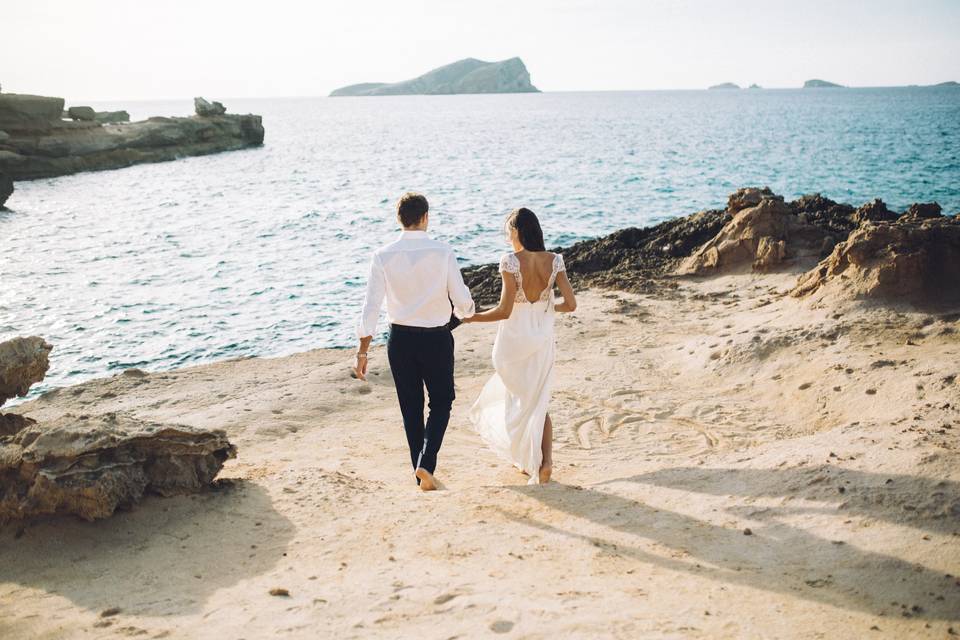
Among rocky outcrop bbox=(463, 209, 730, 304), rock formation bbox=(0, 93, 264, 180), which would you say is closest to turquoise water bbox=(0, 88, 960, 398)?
rock formation bbox=(0, 93, 264, 180)

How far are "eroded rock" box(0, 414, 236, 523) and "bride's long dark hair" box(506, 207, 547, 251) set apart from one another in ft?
9.88

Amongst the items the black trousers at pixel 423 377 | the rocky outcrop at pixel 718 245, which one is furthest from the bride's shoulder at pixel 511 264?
the rocky outcrop at pixel 718 245

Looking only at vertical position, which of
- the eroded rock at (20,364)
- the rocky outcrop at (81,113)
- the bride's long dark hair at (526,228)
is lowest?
the eroded rock at (20,364)

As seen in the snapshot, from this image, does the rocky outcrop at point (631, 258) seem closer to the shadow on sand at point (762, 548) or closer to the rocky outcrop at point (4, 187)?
the shadow on sand at point (762, 548)

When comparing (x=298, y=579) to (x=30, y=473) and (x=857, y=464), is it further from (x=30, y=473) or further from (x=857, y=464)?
(x=857, y=464)

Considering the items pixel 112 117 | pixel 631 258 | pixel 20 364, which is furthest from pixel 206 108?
pixel 20 364

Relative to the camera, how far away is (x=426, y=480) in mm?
5938

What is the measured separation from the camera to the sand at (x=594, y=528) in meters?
3.78

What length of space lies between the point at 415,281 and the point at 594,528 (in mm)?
2245

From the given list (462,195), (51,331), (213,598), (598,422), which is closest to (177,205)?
(462,195)

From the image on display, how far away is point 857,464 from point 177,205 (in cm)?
3329

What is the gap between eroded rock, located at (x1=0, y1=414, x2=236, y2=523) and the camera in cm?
504

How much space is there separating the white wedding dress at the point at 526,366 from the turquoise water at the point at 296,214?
8306 millimetres

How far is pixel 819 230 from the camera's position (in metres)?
14.6
